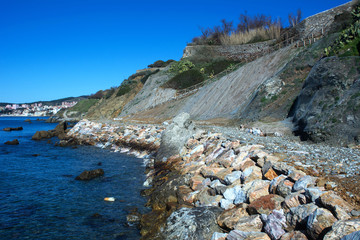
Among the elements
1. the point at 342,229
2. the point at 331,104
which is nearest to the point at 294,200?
the point at 342,229

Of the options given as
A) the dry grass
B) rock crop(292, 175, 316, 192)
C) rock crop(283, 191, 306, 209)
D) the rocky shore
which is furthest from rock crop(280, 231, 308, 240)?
the dry grass

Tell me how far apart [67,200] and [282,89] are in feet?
50.7

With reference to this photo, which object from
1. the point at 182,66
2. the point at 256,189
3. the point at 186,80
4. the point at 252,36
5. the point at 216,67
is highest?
the point at 252,36

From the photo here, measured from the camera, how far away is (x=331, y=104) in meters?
11.4

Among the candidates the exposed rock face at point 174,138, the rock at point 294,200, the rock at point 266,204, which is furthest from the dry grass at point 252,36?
the rock at point 294,200

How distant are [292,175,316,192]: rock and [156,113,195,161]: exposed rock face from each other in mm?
7725

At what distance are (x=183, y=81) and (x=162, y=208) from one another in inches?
1255

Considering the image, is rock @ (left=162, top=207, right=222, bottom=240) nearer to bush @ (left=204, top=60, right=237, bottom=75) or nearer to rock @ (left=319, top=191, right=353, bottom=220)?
rock @ (left=319, top=191, right=353, bottom=220)

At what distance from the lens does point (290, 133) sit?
12.8 m

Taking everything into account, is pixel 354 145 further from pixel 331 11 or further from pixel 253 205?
pixel 331 11

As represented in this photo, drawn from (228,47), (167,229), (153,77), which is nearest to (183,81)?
(153,77)

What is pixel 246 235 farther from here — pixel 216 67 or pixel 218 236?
pixel 216 67

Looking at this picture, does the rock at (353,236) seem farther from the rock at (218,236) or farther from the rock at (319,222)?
the rock at (218,236)

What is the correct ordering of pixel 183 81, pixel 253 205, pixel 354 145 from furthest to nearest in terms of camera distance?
pixel 183 81, pixel 354 145, pixel 253 205
